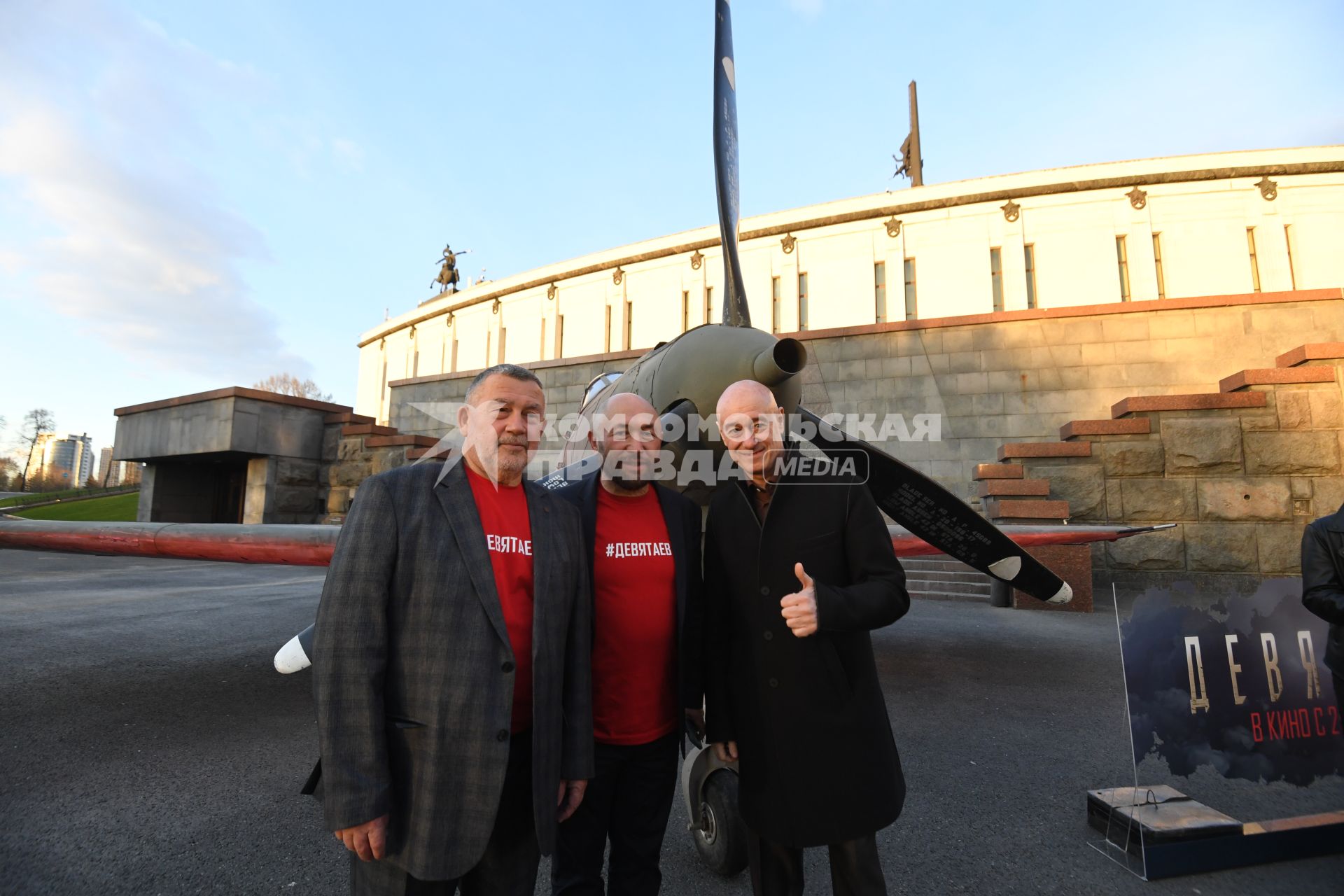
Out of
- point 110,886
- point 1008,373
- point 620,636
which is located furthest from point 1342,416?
point 110,886

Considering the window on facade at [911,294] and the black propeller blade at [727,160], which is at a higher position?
the window on facade at [911,294]

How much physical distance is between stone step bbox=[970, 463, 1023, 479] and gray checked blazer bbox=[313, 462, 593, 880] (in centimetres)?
1023

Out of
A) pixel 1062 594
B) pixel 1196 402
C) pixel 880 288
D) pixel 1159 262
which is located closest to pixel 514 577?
pixel 1062 594

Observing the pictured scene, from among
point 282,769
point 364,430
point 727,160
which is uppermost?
point 727,160

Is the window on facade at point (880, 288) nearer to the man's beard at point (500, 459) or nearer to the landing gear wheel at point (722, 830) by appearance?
the landing gear wheel at point (722, 830)

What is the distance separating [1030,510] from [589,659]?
9587mm

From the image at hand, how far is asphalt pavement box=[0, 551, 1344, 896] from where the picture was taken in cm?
231

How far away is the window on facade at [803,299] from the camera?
18219 mm

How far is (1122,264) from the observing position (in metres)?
15.8

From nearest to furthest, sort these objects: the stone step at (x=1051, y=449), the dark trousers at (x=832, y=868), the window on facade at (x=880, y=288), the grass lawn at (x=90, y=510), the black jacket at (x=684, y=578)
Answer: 1. the dark trousers at (x=832, y=868)
2. the black jacket at (x=684, y=578)
3. the stone step at (x=1051, y=449)
4. the window on facade at (x=880, y=288)
5. the grass lawn at (x=90, y=510)

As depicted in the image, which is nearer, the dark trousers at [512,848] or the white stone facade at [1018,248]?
the dark trousers at [512,848]

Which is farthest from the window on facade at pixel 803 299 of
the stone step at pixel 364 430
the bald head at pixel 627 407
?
the bald head at pixel 627 407

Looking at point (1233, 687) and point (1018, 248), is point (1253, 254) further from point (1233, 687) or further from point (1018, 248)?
point (1233, 687)

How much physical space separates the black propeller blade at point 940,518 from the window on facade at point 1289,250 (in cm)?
1862
